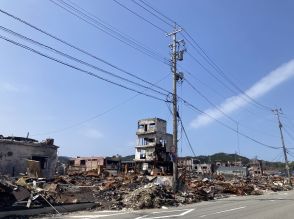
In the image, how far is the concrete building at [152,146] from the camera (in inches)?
3034

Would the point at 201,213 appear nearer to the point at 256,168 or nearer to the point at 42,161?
the point at 42,161

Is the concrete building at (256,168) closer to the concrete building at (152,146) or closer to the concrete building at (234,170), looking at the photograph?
the concrete building at (234,170)

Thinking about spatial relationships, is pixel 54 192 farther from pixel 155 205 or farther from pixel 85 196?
pixel 155 205

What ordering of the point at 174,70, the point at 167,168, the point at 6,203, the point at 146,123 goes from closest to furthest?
the point at 6,203 → the point at 174,70 → the point at 167,168 → the point at 146,123

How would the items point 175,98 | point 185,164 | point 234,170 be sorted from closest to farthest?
point 175,98 < point 185,164 < point 234,170

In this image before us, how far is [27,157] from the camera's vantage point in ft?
123

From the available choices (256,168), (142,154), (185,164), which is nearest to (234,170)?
(185,164)

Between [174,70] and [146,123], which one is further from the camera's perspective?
[146,123]

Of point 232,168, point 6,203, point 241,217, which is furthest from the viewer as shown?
point 232,168

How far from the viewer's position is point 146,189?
24.5 m

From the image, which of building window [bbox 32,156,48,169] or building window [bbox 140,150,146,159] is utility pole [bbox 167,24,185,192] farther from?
building window [bbox 140,150,146,159]

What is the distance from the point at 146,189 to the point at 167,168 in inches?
2027

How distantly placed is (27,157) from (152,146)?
42.9 meters

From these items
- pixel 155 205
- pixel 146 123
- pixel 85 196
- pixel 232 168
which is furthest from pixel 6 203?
pixel 232 168
